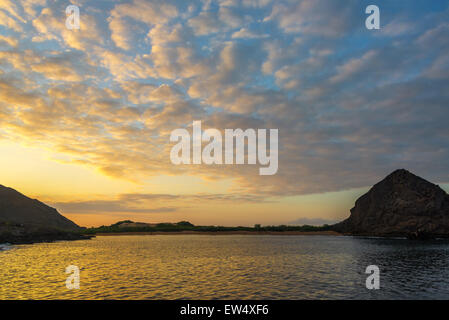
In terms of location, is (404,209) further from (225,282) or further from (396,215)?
(225,282)

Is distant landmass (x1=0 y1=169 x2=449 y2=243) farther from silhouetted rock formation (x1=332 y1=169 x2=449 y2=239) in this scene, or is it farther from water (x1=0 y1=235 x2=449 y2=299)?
water (x1=0 y1=235 x2=449 y2=299)

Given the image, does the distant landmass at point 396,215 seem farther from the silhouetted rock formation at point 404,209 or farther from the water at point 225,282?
the water at point 225,282

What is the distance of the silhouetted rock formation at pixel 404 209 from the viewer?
149000 millimetres

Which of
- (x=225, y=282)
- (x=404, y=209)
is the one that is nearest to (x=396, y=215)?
(x=404, y=209)

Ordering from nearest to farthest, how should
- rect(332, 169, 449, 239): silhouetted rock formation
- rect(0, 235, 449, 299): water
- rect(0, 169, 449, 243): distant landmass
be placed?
rect(0, 235, 449, 299): water
rect(0, 169, 449, 243): distant landmass
rect(332, 169, 449, 239): silhouetted rock formation

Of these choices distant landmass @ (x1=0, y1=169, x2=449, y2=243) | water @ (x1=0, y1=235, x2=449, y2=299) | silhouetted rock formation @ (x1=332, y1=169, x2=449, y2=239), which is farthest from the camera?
silhouetted rock formation @ (x1=332, y1=169, x2=449, y2=239)

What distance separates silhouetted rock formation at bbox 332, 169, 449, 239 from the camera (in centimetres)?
14900

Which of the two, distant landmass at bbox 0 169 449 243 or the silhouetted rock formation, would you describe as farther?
the silhouetted rock formation

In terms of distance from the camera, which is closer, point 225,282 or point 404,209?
point 225,282

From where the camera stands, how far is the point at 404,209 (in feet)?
530

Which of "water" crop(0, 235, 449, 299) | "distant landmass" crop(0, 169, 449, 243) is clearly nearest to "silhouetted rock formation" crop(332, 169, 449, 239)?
"distant landmass" crop(0, 169, 449, 243)

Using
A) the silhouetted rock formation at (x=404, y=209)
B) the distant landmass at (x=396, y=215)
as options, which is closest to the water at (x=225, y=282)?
the distant landmass at (x=396, y=215)
